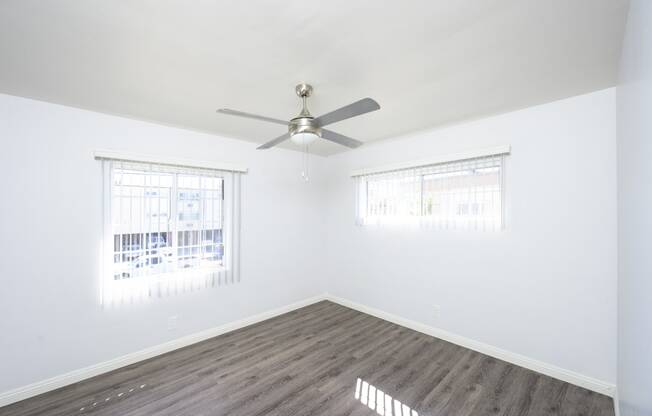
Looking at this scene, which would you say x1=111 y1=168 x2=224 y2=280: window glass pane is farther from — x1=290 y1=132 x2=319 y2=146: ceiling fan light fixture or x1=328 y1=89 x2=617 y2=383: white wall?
x1=328 y1=89 x2=617 y2=383: white wall

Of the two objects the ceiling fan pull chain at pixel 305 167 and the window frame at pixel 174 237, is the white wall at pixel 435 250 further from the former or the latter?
the ceiling fan pull chain at pixel 305 167

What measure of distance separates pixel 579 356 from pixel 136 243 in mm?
4145

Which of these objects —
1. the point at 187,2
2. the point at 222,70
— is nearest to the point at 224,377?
the point at 222,70

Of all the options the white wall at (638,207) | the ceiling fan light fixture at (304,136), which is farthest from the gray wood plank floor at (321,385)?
the ceiling fan light fixture at (304,136)

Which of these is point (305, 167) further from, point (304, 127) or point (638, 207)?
point (638, 207)

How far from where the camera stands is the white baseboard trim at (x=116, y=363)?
2125 millimetres

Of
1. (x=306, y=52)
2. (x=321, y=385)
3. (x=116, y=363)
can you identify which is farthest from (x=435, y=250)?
(x=116, y=363)

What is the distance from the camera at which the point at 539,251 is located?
7.94 ft

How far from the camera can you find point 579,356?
2230mm

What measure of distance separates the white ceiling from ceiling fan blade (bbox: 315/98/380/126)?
1.11ft

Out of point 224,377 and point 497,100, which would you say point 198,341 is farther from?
point 497,100

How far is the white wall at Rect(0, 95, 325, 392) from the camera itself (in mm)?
2139

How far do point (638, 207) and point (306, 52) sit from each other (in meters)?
1.83

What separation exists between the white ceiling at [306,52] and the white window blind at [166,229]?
733mm
